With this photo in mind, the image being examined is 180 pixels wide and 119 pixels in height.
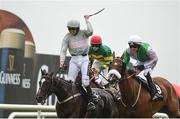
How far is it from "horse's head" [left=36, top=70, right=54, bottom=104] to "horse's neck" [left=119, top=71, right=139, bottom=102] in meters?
1.26

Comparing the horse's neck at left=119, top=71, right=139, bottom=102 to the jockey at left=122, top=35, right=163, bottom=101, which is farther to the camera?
the jockey at left=122, top=35, right=163, bottom=101

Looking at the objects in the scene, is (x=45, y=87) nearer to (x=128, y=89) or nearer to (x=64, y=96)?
(x=64, y=96)

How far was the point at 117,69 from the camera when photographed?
9742 millimetres

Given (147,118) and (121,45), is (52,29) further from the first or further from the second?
(147,118)

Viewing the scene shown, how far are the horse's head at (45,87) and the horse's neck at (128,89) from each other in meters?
1.26

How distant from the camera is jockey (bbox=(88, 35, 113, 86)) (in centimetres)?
1131

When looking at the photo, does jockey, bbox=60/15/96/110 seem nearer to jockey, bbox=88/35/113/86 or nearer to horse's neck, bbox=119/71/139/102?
horse's neck, bbox=119/71/139/102

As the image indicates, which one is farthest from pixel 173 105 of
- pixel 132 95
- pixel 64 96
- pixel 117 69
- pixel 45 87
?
pixel 45 87

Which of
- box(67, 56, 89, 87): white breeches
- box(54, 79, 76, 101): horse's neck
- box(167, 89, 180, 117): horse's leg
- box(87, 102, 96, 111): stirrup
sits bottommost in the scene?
box(167, 89, 180, 117): horse's leg

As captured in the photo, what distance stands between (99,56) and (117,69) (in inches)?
74.8

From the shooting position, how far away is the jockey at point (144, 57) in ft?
33.8

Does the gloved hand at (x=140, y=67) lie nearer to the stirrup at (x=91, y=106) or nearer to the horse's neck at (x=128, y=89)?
the horse's neck at (x=128, y=89)

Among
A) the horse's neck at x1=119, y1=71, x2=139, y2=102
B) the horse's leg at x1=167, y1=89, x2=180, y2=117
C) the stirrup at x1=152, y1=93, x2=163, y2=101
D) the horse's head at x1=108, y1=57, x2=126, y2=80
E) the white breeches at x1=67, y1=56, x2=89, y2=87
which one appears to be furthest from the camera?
the horse's leg at x1=167, y1=89, x2=180, y2=117

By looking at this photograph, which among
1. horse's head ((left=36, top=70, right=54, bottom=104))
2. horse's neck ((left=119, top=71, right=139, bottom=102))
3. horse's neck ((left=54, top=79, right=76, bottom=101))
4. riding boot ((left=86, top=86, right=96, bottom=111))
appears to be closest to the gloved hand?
horse's neck ((left=119, top=71, right=139, bottom=102))
